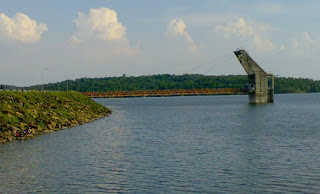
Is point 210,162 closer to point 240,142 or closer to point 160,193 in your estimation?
point 160,193

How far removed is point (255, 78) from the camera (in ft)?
417

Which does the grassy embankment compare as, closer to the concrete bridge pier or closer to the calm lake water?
the calm lake water

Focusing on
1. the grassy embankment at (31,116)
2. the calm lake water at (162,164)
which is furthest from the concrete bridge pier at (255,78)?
the calm lake water at (162,164)

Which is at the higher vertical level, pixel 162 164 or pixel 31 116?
pixel 31 116

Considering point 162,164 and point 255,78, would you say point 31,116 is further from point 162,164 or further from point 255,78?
point 255,78

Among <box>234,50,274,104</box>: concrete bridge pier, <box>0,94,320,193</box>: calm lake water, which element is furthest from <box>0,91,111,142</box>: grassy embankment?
<box>234,50,274,104</box>: concrete bridge pier

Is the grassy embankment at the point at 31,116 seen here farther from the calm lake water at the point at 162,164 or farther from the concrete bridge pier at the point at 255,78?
the concrete bridge pier at the point at 255,78

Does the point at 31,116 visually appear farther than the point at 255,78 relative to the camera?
No

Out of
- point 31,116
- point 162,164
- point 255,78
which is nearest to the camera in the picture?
point 162,164

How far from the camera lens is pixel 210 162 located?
28.0 metres

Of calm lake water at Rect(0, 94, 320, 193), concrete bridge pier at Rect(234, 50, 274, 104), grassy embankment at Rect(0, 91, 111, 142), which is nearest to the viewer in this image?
calm lake water at Rect(0, 94, 320, 193)

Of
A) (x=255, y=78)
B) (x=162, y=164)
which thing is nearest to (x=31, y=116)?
(x=162, y=164)

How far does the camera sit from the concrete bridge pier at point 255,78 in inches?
5007

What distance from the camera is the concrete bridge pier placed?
417 feet
